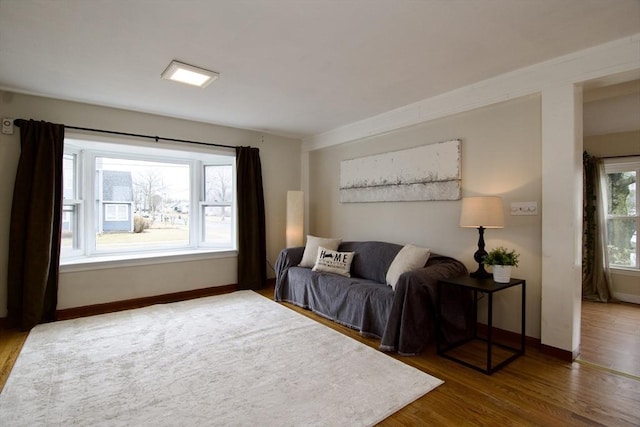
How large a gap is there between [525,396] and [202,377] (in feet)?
7.22

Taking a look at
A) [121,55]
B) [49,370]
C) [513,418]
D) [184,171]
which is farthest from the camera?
[184,171]

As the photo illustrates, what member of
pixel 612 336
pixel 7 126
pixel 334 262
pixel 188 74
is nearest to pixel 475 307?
pixel 612 336

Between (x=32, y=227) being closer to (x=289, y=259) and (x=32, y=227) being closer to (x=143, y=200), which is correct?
(x=143, y=200)

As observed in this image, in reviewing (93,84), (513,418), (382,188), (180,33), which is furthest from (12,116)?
(513,418)

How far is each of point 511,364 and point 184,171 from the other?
4.77 meters

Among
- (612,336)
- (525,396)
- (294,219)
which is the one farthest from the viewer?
(294,219)

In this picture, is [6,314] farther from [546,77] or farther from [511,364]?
[546,77]

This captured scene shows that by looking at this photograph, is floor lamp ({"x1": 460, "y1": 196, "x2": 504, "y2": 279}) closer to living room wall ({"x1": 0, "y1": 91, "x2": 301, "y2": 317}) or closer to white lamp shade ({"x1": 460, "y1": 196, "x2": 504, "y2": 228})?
white lamp shade ({"x1": 460, "y1": 196, "x2": 504, "y2": 228})

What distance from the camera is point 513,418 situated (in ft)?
6.11

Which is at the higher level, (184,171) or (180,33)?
(180,33)

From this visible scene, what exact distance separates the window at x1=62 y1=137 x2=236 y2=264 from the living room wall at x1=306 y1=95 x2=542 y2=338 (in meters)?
2.41

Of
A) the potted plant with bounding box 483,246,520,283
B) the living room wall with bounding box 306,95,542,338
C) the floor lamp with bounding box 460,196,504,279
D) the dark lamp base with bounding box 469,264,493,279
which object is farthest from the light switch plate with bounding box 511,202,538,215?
the dark lamp base with bounding box 469,264,493,279

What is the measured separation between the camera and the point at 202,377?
2.31 m

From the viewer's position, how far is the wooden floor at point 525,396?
1.85m
